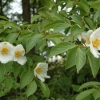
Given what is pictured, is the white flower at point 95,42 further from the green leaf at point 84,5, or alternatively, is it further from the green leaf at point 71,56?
the green leaf at point 84,5

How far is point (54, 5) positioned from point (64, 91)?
65.4 inches

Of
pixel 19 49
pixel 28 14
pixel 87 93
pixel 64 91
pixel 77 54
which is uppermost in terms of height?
pixel 77 54

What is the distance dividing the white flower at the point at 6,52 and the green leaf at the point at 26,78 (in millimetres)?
A: 133

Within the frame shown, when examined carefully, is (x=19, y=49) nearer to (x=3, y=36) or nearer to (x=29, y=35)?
(x=29, y=35)

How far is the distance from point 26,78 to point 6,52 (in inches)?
8.2

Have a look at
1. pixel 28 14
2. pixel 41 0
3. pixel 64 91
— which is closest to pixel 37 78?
pixel 64 91

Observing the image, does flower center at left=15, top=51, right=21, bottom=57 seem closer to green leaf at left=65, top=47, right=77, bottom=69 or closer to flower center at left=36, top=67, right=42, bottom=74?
flower center at left=36, top=67, right=42, bottom=74

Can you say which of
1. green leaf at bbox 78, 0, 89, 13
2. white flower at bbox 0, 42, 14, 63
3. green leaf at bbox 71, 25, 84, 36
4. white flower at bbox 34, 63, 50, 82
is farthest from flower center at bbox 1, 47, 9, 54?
green leaf at bbox 78, 0, 89, 13

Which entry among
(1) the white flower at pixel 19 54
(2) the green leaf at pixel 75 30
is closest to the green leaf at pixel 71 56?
(2) the green leaf at pixel 75 30

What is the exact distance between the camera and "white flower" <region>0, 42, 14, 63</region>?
1.42 meters

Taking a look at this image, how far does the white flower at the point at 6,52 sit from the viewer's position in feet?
4.67

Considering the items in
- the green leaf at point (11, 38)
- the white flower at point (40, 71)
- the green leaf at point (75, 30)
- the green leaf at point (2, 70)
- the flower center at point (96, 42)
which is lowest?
the white flower at point (40, 71)

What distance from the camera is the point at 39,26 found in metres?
1.63

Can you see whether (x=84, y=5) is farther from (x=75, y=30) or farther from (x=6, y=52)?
(x=6, y=52)
